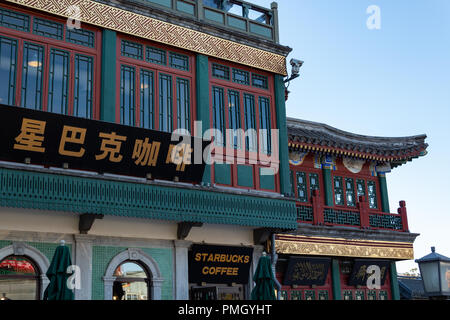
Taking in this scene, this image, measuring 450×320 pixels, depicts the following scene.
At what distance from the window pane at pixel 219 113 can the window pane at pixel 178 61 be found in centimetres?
107

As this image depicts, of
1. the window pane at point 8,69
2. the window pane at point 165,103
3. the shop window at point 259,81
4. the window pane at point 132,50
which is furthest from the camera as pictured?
the shop window at point 259,81

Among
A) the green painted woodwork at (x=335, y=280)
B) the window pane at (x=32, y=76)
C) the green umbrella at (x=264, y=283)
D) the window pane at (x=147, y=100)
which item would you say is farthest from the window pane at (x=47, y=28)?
the green painted woodwork at (x=335, y=280)

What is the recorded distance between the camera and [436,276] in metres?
9.84

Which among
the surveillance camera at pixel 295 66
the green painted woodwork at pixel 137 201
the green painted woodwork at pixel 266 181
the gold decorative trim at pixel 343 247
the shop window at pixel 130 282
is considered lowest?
the shop window at pixel 130 282

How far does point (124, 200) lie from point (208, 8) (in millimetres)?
6792

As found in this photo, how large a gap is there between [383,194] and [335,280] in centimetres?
412

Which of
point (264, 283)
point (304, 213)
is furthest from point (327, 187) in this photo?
point (264, 283)

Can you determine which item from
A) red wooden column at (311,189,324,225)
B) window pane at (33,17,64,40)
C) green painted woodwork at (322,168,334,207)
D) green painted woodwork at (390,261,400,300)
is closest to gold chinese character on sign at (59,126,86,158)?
window pane at (33,17,64,40)

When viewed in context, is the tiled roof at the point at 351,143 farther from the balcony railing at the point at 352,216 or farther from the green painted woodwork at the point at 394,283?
the green painted woodwork at the point at 394,283

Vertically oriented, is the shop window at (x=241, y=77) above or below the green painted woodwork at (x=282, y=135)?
above

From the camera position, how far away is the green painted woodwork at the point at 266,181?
17.8 metres

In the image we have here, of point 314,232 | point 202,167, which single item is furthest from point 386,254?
point 202,167
